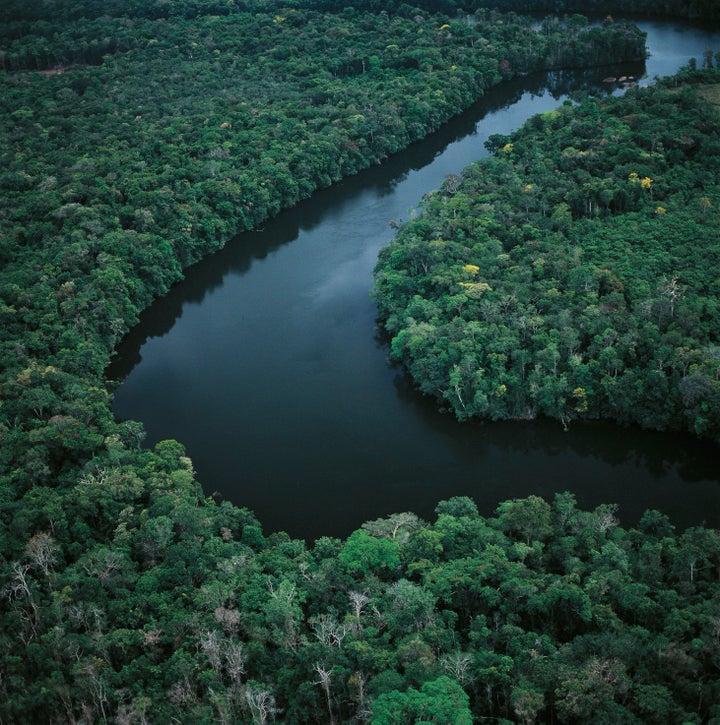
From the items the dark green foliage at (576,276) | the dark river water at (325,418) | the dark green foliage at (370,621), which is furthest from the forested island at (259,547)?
the dark river water at (325,418)

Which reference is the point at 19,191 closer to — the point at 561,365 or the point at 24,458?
the point at 24,458

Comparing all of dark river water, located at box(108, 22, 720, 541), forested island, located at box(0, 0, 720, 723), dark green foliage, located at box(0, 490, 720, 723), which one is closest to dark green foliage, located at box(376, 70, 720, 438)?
forested island, located at box(0, 0, 720, 723)

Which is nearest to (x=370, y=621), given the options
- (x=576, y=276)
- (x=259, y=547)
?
(x=259, y=547)

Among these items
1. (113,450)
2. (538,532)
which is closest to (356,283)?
(113,450)

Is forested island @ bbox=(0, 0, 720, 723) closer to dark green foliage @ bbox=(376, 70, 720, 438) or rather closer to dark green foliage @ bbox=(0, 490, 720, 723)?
dark green foliage @ bbox=(0, 490, 720, 723)

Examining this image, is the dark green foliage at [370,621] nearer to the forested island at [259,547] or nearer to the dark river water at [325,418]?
the forested island at [259,547]

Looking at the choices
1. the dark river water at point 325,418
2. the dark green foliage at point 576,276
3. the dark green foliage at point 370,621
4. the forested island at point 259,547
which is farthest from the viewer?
the dark green foliage at point 576,276

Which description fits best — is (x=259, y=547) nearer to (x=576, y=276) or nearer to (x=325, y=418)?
(x=325, y=418)
